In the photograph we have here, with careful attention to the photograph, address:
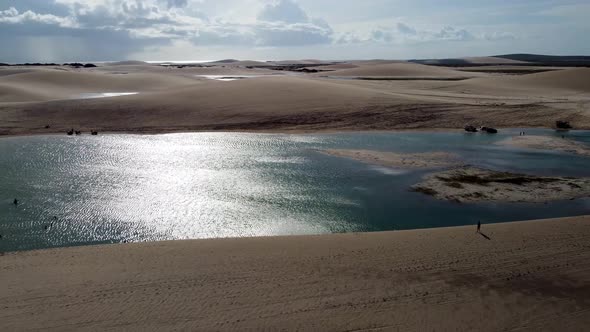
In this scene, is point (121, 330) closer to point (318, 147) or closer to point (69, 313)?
point (69, 313)

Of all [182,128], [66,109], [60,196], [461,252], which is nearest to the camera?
[461,252]

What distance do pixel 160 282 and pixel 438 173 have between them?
1170cm

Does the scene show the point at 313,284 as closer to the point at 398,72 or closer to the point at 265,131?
the point at 265,131

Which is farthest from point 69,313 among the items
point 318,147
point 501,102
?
point 501,102

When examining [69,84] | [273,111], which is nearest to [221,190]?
[273,111]

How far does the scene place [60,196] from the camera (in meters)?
14.2

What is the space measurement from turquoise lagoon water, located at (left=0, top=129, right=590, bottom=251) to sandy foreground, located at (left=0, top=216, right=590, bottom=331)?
1.55 metres

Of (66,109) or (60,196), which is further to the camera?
(66,109)

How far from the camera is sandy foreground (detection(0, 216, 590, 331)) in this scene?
24.3 ft

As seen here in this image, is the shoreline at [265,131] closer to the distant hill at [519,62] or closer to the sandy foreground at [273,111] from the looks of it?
the sandy foreground at [273,111]

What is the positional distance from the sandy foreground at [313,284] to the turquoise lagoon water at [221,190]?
155 centimetres

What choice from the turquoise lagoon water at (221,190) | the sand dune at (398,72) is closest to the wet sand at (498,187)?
the turquoise lagoon water at (221,190)

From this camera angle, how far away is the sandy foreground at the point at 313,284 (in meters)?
7.39

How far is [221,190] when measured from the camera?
48.8 feet
